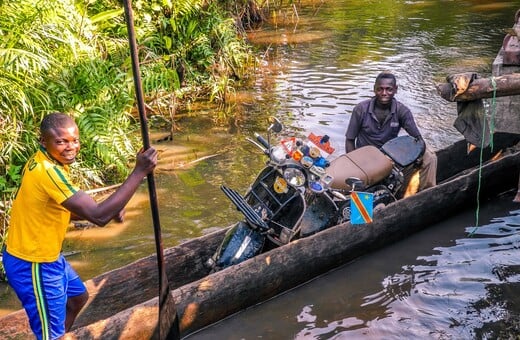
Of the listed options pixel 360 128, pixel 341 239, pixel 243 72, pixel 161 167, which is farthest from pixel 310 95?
pixel 341 239

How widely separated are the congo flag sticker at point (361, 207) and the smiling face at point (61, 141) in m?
2.48

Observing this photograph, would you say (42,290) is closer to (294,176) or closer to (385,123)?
(294,176)

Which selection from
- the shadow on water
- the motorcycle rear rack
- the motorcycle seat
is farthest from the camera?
the motorcycle seat

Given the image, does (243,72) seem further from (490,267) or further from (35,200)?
(35,200)

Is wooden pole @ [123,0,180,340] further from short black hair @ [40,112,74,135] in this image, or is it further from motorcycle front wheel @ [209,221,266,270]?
motorcycle front wheel @ [209,221,266,270]

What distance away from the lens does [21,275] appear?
3.55 metres

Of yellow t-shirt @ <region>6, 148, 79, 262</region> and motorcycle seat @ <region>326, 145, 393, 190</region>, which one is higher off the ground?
yellow t-shirt @ <region>6, 148, 79, 262</region>

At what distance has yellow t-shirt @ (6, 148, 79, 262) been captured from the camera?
3383 mm

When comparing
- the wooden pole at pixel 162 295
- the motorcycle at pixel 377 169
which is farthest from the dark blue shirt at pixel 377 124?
the wooden pole at pixel 162 295

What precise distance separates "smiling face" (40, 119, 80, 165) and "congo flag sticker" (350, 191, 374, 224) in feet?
8.14

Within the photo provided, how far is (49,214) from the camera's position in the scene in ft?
11.5

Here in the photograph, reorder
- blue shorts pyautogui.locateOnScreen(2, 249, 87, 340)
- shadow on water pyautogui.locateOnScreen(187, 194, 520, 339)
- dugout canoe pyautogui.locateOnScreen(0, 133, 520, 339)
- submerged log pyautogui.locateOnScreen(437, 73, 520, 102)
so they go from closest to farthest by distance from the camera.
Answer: blue shorts pyautogui.locateOnScreen(2, 249, 87, 340) < dugout canoe pyautogui.locateOnScreen(0, 133, 520, 339) < submerged log pyautogui.locateOnScreen(437, 73, 520, 102) < shadow on water pyautogui.locateOnScreen(187, 194, 520, 339)

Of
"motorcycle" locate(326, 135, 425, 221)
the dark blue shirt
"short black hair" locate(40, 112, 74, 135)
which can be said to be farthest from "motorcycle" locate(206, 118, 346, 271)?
"short black hair" locate(40, 112, 74, 135)

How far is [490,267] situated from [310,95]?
19.1 ft
